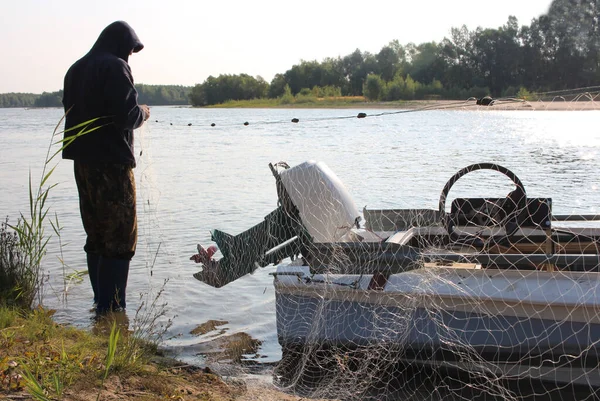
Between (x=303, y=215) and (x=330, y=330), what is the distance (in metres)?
1.12

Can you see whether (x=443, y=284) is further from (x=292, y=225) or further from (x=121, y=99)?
(x=121, y=99)

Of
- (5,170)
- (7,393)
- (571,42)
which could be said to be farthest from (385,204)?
(571,42)

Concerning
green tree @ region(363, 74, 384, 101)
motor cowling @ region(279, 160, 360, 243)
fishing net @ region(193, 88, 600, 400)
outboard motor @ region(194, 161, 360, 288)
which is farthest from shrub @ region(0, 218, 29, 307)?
green tree @ region(363, 74, 384, 101)

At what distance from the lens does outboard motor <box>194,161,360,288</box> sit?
21.1ft

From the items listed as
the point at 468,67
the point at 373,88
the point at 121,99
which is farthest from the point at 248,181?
the point at 373,88

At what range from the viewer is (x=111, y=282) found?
20.6 feet

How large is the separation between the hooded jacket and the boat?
1.28m

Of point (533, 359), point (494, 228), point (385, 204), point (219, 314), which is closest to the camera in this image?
point (533, 359)

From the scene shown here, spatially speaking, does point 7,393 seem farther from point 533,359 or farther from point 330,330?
point 533,359

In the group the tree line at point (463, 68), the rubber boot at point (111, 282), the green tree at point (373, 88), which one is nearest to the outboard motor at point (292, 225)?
the rubber boot at point (111, 282)

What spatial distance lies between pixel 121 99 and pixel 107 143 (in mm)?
360

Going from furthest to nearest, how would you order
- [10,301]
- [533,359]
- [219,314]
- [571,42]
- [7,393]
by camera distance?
[571,42] → [219,314] → [10,301] → [533,359] → [7,393]

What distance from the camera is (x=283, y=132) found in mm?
33406

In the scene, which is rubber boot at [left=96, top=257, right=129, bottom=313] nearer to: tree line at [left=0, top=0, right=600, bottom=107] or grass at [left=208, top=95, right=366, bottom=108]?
tree line at [left=0, top=0, right=600, bottom=107]
